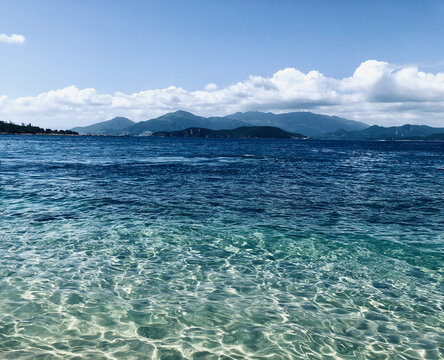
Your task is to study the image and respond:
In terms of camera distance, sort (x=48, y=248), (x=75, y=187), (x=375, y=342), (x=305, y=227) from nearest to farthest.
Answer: (x=375, y=342), (x=48, y=248), (x=305, y=227), (x=75, y=187)

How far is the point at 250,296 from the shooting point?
1299 cm

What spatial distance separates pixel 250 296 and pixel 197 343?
12.0 feet

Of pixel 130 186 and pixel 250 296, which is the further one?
pixel 130 186

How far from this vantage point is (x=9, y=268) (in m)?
14.9

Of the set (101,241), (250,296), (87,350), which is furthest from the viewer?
(101,241)

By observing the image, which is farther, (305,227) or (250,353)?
(305,227)

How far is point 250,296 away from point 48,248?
12128 millimetres

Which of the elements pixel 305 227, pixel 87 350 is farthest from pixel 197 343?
pixel 305 227

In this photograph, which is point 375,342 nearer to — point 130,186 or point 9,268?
point 9,268

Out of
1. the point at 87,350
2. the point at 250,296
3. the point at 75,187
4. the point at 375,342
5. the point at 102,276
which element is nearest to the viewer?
A: the point at 87,350

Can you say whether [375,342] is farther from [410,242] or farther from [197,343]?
[410,242]

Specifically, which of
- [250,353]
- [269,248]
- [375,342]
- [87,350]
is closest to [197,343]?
[250,353]

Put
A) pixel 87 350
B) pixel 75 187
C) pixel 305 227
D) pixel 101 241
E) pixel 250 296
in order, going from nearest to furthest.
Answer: pixel 87 350, pixel 250 296, pixel 101 241, pixel 305 227, pixel 75 187

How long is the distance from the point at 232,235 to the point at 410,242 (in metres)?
11.7
